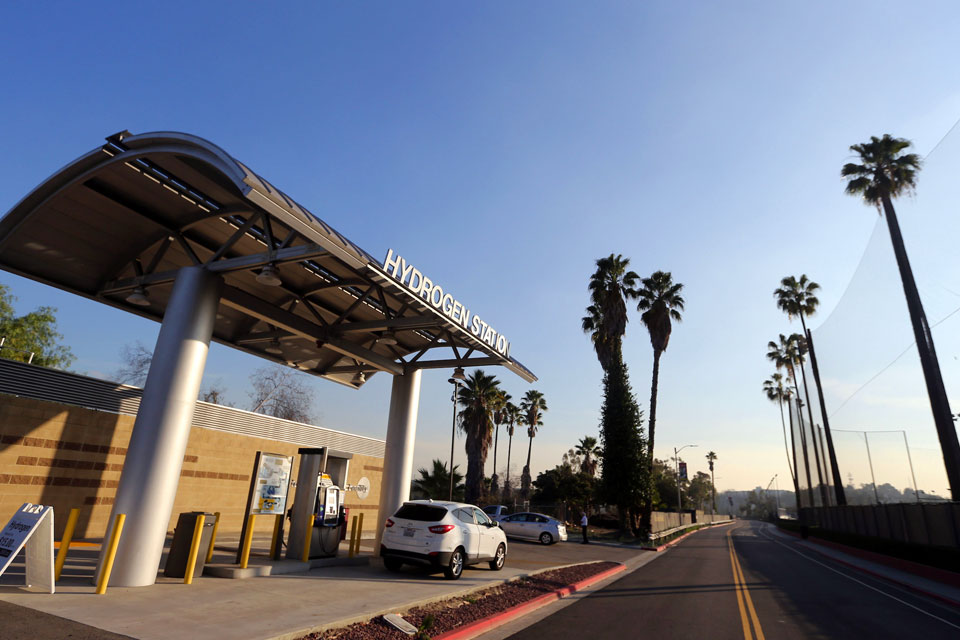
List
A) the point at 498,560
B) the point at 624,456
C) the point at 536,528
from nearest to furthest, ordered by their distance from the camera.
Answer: the point at 498,560 < the point at 536,528 < the point at 624,456

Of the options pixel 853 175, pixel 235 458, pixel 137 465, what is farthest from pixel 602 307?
pixel 137 465

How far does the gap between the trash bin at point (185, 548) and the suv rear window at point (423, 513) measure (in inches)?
165

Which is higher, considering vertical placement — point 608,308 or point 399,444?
point 608,308

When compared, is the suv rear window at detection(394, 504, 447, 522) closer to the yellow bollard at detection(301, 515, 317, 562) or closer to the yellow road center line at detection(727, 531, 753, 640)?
the yellow bollard at detection(301, 515, 317, 562)

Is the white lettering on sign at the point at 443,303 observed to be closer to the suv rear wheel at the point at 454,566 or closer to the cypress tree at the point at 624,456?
the suv rear wheel at the point at 454,566

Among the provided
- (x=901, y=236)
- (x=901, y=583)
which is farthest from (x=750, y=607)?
(x=901, y=236)

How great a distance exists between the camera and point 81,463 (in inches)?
587

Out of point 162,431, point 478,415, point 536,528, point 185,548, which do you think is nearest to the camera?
point 162,431

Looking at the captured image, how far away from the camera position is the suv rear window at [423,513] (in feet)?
39.5

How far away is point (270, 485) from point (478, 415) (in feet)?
119

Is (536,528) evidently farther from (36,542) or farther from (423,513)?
(36,542)

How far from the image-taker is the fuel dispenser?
483 inches

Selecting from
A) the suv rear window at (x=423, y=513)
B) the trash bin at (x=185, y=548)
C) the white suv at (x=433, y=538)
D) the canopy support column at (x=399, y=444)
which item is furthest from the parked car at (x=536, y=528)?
the trash bin at (x=185, y=548)

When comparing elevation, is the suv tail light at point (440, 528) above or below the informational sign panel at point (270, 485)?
below
